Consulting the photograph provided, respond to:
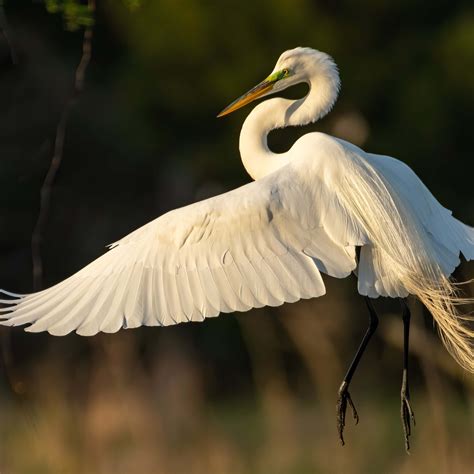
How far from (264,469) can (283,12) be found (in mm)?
3064

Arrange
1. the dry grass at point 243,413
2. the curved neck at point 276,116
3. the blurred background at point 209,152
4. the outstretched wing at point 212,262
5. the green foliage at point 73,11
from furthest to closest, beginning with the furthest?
the blurred background at point 209,152
the dry grass at point 243,413
the green foliage at point 73,11
the curved neck at point 276,116
the outstretched wing at point 212,262

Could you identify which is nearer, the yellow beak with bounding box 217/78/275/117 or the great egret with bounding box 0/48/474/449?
the great egret with bounding box 0/48/474/449

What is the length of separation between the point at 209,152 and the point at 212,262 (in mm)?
4779

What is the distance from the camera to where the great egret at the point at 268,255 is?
3244mm

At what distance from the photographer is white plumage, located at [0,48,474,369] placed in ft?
10.6

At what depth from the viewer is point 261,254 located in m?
3.34

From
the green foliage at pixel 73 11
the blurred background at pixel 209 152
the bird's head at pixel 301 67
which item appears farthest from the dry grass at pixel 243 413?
the bird's head at pixel 301 67

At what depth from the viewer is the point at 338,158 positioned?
353 centimetres

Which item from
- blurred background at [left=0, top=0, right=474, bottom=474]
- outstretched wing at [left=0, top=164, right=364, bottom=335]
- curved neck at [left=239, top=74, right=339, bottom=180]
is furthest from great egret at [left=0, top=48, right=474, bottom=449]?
blurred background at [left=0, top=0, right=474, bottom=474]

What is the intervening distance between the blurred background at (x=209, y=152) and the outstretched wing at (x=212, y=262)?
304 centimetres

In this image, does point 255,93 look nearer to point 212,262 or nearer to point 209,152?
point 212,262

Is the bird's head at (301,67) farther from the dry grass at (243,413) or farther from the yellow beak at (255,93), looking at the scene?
the dry grass at (243,413)

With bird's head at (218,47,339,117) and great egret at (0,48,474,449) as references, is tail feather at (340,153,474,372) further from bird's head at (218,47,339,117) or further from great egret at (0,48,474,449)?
bird's head at (218,47,339,117)

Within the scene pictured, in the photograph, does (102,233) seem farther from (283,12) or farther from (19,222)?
(283,12)
